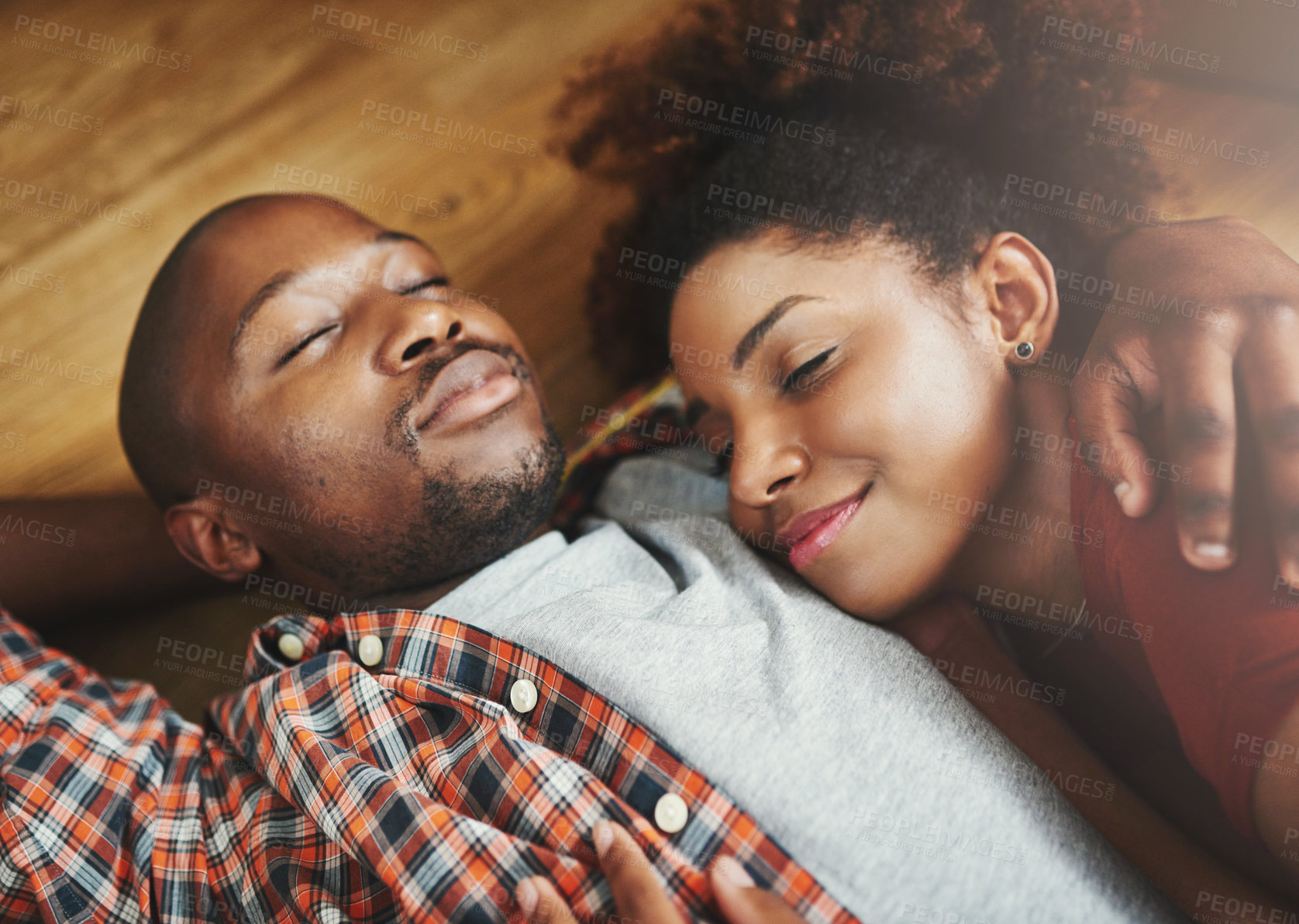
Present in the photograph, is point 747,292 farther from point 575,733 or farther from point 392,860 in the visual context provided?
point 392,860

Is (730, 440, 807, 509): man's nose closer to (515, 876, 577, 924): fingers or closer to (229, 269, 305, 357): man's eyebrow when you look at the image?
(515, 876, 577, 924): fingers

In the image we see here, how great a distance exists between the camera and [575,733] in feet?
3.30

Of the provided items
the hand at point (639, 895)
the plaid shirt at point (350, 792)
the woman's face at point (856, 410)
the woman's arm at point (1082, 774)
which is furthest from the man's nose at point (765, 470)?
the hand at point (639, 895)

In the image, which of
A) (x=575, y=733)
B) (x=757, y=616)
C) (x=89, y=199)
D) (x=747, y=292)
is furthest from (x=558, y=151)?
(x=575, y=733)

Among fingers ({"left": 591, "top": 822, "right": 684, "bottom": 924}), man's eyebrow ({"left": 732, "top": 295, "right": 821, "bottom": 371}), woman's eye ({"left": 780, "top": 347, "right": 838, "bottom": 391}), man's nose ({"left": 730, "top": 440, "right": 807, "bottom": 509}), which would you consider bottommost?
fingers ({"left": 591, "top": 822, "right": 684, "bottom": 924})

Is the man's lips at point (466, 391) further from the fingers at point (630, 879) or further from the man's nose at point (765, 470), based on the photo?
the fingers at point (630, 879)

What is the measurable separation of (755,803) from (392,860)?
1.42 ft

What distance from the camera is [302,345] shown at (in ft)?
4.00

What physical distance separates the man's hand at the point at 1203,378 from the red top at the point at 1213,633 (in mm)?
13

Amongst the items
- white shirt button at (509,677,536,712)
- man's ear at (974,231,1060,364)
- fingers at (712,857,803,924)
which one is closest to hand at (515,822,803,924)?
fingers at (712,857,803,924)

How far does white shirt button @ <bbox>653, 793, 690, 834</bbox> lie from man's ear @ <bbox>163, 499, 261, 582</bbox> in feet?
2.71

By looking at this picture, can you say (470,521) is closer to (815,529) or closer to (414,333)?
(414,333)

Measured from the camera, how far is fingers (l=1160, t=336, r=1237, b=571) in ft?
2.76

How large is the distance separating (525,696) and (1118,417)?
823mm
